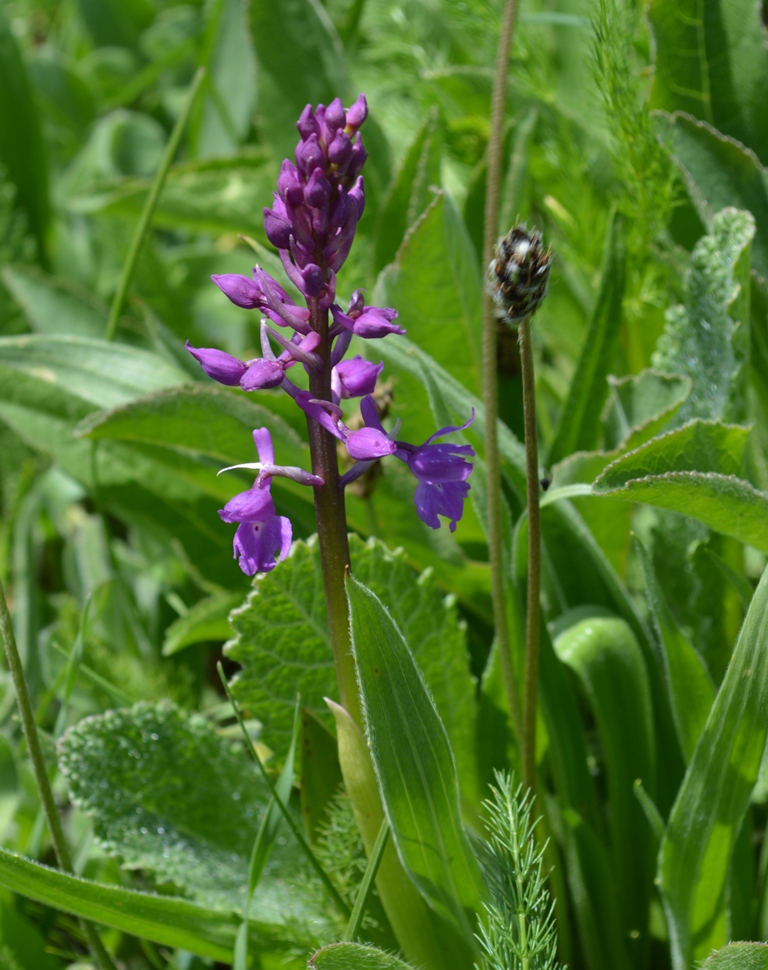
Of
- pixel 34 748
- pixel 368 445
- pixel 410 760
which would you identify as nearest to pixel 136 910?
pixel 34 748

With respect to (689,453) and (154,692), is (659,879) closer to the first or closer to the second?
(689,453)

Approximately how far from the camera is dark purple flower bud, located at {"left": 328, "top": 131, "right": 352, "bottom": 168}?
2.54ft

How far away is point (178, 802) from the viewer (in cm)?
118

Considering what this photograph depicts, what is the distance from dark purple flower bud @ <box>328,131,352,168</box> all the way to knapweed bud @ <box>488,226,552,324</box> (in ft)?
0.46

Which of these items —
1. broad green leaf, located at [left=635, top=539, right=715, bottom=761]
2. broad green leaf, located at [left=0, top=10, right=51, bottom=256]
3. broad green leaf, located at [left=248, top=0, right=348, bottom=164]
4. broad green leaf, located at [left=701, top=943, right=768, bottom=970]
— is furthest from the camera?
broad green leaf, located at [left=0, top=10, right=51, bottom=256]

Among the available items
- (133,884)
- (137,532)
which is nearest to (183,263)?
(137,532)

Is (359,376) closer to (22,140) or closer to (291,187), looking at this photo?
(291,187)

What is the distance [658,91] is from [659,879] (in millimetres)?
1095

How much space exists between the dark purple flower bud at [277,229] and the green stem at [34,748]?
0.39 m

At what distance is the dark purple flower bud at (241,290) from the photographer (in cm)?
79

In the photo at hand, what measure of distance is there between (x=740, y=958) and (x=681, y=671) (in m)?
0.29

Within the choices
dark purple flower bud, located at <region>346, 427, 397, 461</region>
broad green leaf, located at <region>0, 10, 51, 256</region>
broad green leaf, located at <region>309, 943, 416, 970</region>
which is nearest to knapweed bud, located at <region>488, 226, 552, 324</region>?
dark purple flower bud, located at <region>346, 427, 397, 461</region>

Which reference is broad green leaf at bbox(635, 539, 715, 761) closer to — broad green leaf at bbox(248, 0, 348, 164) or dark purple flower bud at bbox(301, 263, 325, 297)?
dark purple flower bud at bbox(301, 263, 325, 297)

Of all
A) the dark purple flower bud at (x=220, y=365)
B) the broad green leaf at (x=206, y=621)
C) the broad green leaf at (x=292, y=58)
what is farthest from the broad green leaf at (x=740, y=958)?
the broad green leaf at (x=292, y=58)
